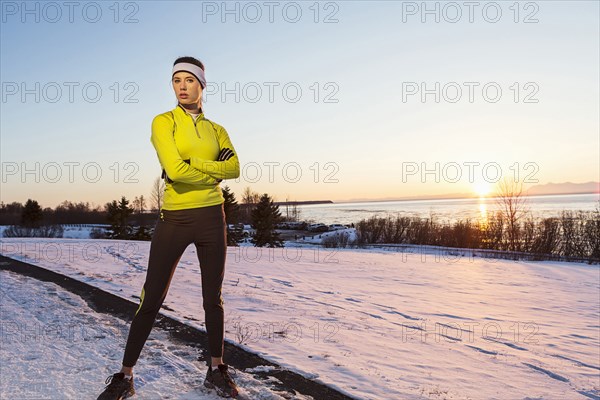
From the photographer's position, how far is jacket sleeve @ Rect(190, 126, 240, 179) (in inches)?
98.3

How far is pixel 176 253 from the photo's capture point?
2611 mm

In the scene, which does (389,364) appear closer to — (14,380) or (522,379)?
(522,379)

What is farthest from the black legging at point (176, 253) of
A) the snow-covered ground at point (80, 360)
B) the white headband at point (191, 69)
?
the white headband at point (191, 69)

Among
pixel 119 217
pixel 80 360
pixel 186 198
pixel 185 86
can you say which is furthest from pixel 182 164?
pixel 119 217

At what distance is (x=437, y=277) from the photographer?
40.8 ft

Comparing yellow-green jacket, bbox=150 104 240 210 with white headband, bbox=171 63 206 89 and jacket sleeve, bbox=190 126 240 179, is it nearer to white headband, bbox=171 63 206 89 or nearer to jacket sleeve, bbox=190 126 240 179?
jacket sleeve, bbox=190 126 240 179

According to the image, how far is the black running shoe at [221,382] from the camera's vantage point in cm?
275

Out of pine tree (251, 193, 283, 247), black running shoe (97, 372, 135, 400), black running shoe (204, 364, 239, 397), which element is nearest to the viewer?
black running shoe (97, 372, 135, 400)

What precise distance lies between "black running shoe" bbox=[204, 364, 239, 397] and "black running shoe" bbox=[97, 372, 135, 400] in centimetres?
51

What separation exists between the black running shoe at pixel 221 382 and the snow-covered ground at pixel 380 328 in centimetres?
25

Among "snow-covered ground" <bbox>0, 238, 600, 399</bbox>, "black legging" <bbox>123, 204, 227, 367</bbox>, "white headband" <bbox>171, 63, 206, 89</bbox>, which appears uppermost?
"white headband" <bbox>171, 63, 206, 89</bbox>

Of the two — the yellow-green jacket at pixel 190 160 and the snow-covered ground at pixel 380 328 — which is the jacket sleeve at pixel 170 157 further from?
the snow-covered ground at pixel 380 328

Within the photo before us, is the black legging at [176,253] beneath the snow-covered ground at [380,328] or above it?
above

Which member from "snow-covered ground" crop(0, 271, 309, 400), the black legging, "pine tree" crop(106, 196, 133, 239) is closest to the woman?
the black legging
